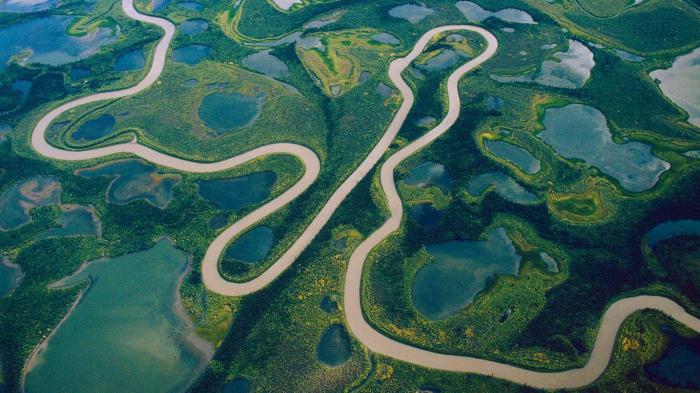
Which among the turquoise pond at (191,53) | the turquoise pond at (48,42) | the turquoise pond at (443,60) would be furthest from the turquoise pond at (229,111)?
the turquoise pond at (48,42)

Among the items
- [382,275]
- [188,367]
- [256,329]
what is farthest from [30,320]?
[382,275]

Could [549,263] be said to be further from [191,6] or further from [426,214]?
[191,6]

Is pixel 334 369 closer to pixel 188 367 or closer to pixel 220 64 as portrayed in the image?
pixel 188 367

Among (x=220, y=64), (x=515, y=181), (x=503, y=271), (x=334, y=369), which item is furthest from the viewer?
(x=220, y=64)

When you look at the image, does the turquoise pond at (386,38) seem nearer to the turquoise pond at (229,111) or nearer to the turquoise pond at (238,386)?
the turquoise pond at (229,111)

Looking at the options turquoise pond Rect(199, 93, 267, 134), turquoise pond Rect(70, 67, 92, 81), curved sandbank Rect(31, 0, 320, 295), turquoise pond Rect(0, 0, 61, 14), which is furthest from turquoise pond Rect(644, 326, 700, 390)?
turquoise pond Rect(0, 0, 61, 14)

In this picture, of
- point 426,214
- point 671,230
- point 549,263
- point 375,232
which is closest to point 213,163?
point 375,232
